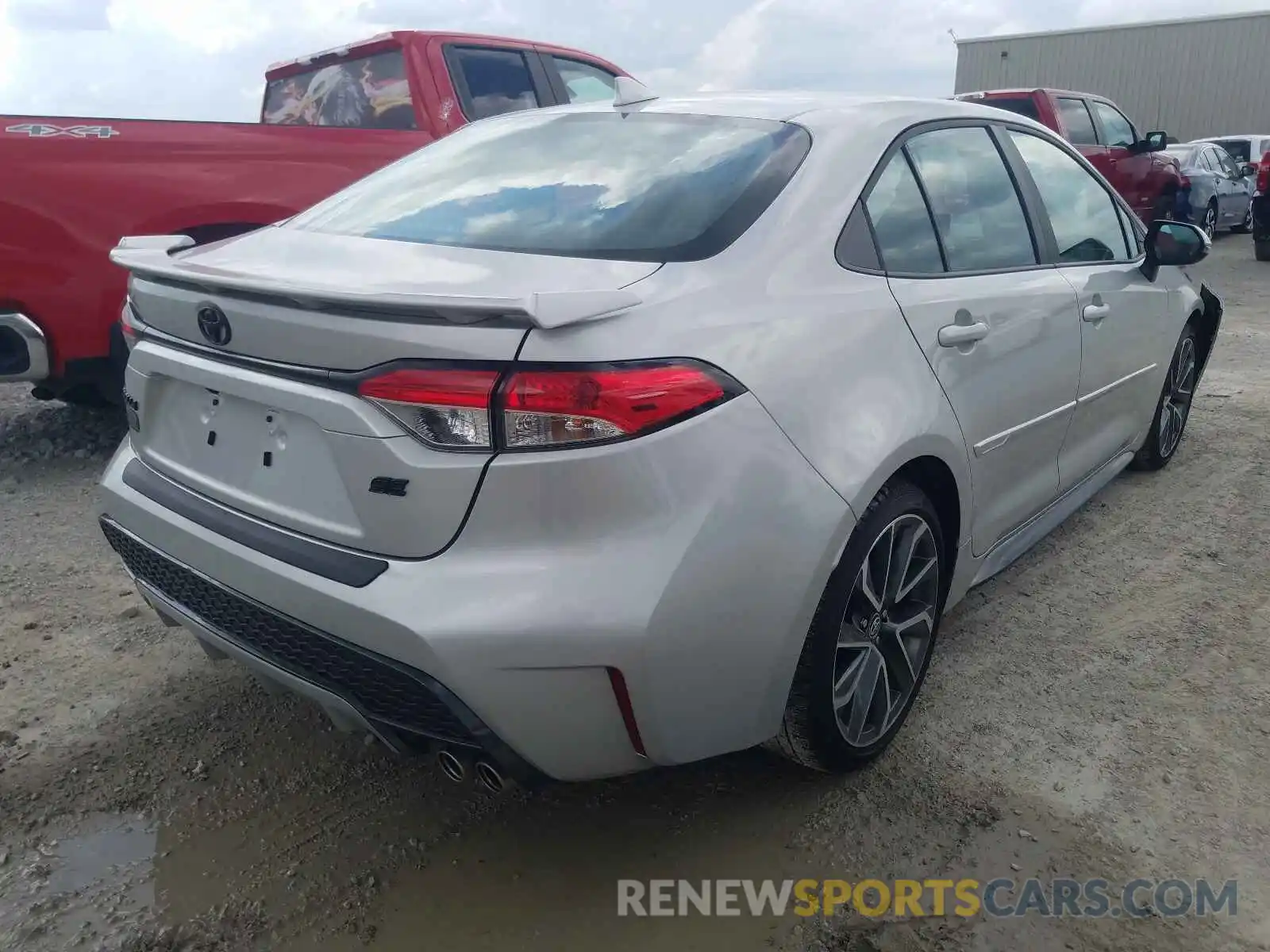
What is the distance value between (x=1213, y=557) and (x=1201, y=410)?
7.50ft

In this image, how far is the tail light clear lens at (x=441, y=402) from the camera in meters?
1.72

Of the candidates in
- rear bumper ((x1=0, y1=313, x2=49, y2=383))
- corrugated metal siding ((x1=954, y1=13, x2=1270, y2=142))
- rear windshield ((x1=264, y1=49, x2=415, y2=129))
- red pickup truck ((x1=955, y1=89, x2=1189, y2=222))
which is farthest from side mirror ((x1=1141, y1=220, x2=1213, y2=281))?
corrugated metal siding ((x1=954, y1=13, x2=1270, y2=142))

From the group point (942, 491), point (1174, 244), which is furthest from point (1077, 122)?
point (942, 491)

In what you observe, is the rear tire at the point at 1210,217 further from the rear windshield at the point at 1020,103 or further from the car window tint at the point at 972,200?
the car window tint at the point at 972,200

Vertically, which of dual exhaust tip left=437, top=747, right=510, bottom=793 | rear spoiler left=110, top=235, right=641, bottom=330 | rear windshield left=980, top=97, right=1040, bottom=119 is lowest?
rear windshield left=980, top=97, right=1040, bottom=119

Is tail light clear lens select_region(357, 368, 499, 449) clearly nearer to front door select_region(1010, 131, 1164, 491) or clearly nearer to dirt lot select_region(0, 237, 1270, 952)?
dirt lot select_region(0, 237, 1270, 952)

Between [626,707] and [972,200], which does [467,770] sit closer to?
[626,707]

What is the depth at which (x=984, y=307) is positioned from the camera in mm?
2674

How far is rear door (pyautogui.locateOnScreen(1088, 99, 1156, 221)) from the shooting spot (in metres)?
11.0

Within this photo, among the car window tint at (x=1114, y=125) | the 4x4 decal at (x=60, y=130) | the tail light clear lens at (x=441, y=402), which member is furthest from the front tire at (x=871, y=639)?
the car window tint at (x=1114, y=125)

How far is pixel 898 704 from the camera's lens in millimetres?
2570

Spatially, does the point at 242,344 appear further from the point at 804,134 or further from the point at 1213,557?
the point at 1213,557

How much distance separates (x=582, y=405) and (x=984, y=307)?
1420 millimetres

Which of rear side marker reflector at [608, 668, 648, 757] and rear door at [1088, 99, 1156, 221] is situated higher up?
rear side marker reflector at [608, 668, 648, 757]
